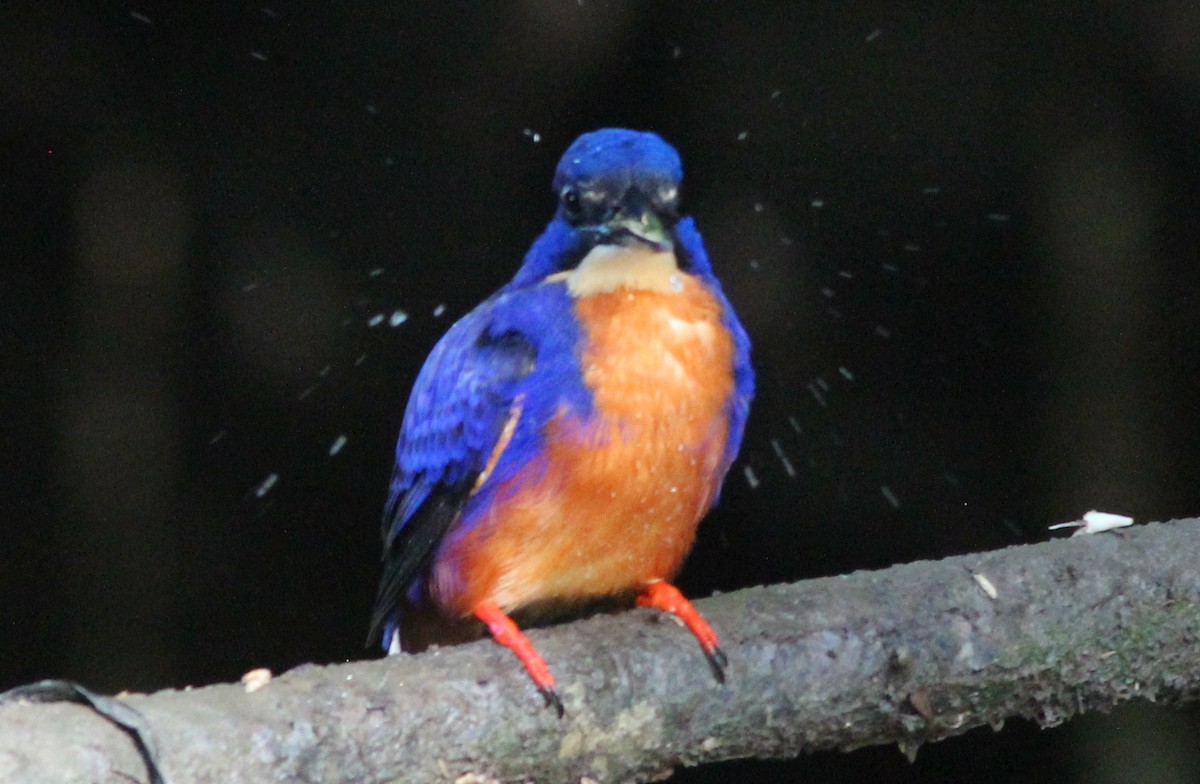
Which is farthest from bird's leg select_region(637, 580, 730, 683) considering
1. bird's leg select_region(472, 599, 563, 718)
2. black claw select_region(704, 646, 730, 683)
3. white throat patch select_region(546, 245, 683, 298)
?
white throat patch select_region(546, 245, 683, 298)

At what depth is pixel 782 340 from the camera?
2.00 metres

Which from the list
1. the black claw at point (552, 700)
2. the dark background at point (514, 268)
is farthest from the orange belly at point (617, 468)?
the dark background at point (514, 268)

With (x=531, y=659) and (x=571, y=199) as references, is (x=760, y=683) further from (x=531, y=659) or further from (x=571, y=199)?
(x=571, y=199)

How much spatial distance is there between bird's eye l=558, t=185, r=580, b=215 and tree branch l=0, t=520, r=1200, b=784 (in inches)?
15.4

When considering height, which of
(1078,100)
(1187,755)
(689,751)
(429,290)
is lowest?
(1187,755)

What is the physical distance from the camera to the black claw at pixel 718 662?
3.99ft

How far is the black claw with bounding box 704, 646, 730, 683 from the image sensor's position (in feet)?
3.99

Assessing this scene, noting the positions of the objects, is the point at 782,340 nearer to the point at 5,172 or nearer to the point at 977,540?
the point at 977,540

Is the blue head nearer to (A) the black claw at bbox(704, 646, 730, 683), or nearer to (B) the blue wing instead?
(B) the blue wing

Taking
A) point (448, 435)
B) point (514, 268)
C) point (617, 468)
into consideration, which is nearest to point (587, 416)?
point (617, 468)

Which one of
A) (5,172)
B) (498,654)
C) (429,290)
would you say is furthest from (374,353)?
(498,654)

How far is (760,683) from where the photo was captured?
4.00 ft

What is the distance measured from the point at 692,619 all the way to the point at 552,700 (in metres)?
0.17

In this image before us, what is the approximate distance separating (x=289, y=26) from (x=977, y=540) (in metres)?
1.27
